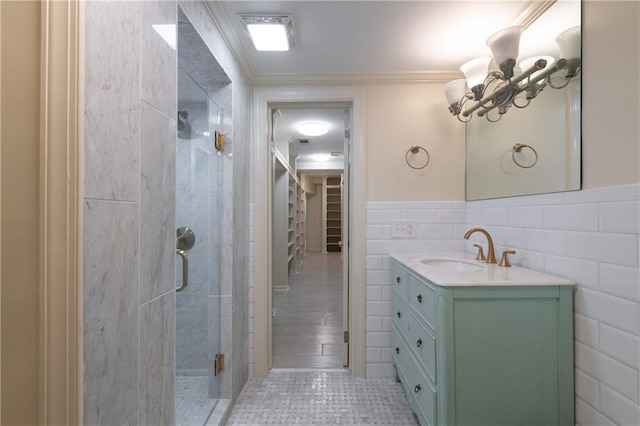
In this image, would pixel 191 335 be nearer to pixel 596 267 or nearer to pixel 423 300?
pixel 423 300

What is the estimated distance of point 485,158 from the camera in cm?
190

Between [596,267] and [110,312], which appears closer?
[110,312]

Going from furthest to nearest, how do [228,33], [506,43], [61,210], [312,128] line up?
1. [312,128]
2. [228,33]
3. [506,43]
4. [61,210]

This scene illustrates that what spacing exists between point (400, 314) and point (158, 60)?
1.78m

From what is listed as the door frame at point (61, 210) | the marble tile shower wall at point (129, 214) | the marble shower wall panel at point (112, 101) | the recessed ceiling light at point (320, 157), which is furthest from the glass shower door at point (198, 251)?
the recessed ceiling light at point (320, 157)

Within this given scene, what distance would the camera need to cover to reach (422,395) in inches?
55.2

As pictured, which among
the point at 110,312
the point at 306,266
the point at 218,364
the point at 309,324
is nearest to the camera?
the point at 110,312

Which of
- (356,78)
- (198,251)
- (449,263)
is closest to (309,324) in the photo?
(198,251)

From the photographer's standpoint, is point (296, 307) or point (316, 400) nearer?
point (316, 400)

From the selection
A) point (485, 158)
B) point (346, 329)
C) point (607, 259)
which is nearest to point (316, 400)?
point (346, 329)

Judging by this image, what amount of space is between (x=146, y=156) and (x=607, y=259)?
164cm

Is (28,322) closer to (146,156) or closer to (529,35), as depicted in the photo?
(146,156)

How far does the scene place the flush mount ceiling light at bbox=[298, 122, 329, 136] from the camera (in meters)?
3.67

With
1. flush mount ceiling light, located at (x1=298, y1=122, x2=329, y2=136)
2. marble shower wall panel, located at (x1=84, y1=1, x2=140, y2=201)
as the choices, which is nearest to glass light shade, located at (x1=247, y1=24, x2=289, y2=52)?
marble shower wall panel, located at (x1=84, y1=1, x2=140, y2=201)
